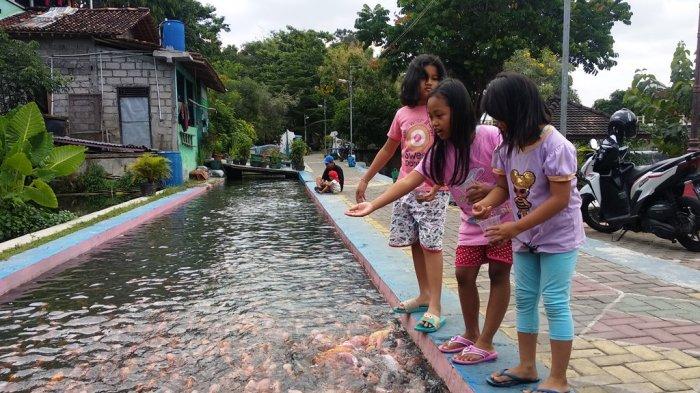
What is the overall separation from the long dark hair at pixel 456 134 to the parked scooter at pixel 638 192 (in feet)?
13.3

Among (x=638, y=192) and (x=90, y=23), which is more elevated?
(x=90, y=23)

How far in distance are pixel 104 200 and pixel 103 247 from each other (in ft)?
19.6

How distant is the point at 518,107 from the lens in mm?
2416

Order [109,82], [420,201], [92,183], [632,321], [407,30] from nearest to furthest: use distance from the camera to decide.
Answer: [420,201] < [632,321] < [92,183] < [109,82] < [407,30]

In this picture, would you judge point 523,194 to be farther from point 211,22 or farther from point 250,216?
point 211,22

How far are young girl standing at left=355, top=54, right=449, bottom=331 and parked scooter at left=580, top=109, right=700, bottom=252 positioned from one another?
3.75 m

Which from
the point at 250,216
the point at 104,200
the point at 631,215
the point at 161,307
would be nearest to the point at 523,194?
the point at 161,307

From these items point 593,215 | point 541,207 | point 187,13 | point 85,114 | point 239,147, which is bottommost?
point 593,215

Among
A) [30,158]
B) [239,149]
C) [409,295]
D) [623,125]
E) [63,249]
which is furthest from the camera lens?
[239,149]

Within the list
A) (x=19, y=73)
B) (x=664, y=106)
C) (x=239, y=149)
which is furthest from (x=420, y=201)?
(x=239, y=149)

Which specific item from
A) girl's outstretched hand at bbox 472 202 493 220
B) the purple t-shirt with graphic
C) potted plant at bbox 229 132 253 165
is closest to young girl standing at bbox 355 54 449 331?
girl's outstretched hand at bbox 472 202 493 220

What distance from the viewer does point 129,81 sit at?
59.4 ft

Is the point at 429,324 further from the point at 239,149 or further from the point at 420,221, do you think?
the point at 239,149

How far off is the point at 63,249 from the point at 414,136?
5.04 meters
